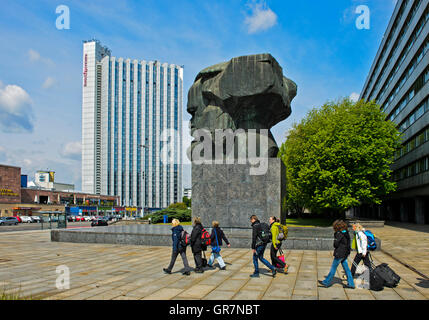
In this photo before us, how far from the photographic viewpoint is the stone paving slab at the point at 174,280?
296 inches

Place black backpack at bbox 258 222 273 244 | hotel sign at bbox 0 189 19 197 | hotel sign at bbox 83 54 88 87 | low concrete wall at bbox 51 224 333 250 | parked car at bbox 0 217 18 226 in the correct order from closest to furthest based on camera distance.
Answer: black backpack at bbox 258 222 273 244 < low concrete wall at bbox 51 224 333 250 < parked car at bbox 0 217 18 226 < hotel sign at bbox 0 189 19 197 < hotel sign at bbox 83 54 88 87

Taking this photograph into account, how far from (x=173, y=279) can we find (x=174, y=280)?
13 centimetres

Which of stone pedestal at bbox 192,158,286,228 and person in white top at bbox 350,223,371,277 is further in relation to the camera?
stone pedestal at bbox 192,158,286,228

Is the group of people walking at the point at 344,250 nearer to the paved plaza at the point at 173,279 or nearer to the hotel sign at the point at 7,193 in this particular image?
the paved plaza at the point at 173,279

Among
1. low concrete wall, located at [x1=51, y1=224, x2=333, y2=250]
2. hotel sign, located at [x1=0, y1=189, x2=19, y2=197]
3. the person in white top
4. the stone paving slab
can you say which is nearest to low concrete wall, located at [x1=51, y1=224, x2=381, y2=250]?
low concrete wall, located at [x1=51, y1=224, x2=333, y2=250]

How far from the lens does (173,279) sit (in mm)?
9117

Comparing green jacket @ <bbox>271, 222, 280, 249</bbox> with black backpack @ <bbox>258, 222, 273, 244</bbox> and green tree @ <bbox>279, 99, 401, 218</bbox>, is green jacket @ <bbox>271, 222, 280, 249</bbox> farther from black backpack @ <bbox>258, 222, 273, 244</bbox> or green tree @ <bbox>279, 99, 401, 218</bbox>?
green tree @ <bbox>279, 99, 401, 218</bbox>

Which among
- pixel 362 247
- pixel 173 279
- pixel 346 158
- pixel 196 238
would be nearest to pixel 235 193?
pixel 196 238

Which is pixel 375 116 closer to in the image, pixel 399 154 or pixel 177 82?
pixel 399 154

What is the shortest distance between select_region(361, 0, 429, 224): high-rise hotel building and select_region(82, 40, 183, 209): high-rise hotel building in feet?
265

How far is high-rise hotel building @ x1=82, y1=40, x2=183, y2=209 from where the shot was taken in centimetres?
11469

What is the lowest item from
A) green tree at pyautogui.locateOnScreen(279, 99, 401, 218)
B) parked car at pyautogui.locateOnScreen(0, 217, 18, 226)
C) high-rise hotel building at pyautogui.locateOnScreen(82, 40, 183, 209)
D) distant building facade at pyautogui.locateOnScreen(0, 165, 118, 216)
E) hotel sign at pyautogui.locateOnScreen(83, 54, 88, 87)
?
parked car at pyautogui.locateOnScreen(0, 217, 18, 226)

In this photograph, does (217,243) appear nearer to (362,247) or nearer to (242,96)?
(362,247)
